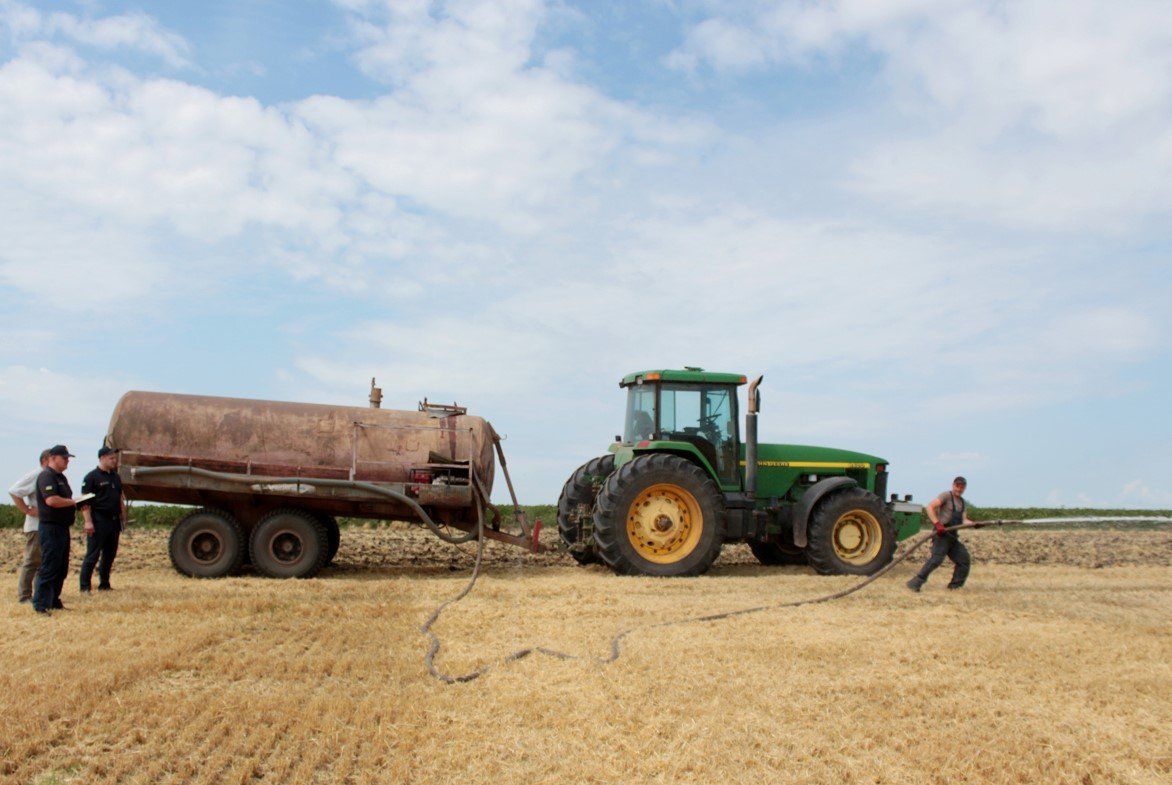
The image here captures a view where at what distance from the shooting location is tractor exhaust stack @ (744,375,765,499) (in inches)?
451

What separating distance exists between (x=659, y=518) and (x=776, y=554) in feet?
9.66

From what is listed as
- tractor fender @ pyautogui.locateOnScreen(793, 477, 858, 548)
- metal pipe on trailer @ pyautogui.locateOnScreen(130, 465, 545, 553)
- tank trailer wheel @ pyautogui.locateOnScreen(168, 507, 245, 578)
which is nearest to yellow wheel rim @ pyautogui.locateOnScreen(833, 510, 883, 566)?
tractor fender @ pyautogui.locateOnScreen(793, 477, 858, 548)

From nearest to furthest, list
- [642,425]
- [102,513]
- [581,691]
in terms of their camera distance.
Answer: [581,691], [102,513], [642,425]

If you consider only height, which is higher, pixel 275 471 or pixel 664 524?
pixel 275 471

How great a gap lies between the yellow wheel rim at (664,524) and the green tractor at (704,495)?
0.01m

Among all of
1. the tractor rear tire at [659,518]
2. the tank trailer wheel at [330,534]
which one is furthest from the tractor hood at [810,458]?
the tank trailer wheel at [330,534]

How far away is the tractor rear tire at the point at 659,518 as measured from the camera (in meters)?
11.1

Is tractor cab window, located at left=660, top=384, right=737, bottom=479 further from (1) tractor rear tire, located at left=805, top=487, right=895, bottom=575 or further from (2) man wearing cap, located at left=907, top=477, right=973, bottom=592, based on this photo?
(2) man wearing cap, located at left=907, top=477, right=973, bottom=592

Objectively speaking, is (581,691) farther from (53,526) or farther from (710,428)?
(710,428)

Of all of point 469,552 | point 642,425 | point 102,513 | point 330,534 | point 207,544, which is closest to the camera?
point 102,513

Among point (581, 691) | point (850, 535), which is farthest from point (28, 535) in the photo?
point (850, 535)

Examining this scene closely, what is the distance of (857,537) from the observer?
12.0 metres

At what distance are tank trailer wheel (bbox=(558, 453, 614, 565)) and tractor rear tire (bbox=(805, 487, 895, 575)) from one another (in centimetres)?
280

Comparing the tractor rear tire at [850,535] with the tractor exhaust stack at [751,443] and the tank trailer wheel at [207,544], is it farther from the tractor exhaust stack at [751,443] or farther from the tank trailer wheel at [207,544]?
the tank trailer wheel at [207,544]
